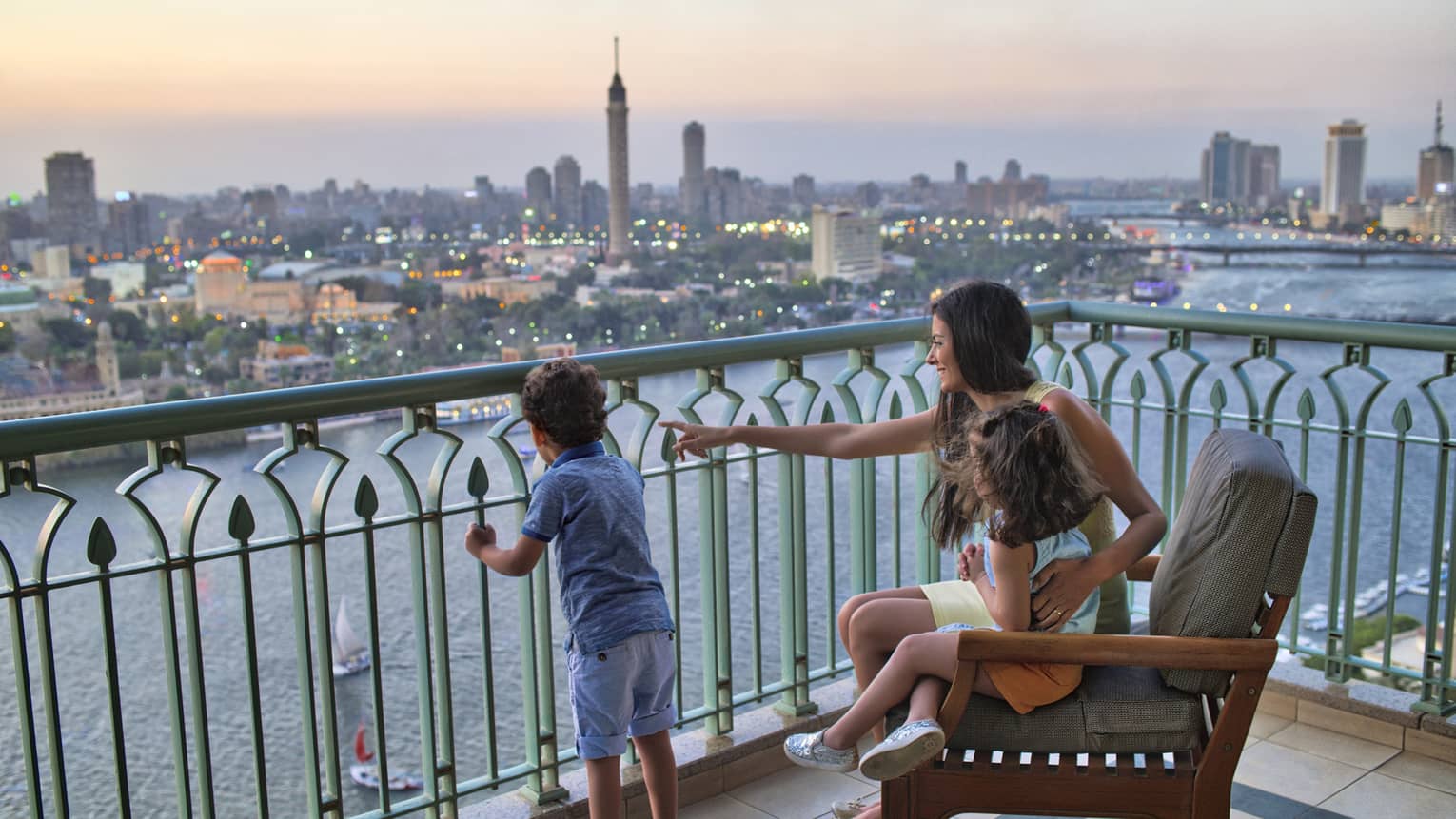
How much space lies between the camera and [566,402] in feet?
7.24

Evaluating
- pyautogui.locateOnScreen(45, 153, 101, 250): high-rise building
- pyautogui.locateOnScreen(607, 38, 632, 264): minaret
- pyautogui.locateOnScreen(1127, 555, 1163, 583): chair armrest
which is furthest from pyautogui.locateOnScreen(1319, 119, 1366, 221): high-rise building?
pyautogui.locateOnScreen(45, 153, 101, 250): high-rise building

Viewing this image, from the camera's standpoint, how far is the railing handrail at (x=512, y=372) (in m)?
1.99

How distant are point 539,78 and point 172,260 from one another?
57.8 ft

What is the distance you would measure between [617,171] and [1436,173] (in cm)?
1825

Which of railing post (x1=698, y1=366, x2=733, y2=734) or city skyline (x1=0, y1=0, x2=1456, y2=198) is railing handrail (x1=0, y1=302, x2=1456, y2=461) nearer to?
railing post (x1=698, y1=366, x2=733, y2=734)

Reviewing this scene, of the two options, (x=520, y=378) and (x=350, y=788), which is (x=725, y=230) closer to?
(x=350, y=788)

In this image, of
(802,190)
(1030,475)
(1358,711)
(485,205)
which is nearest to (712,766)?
(1030,475)

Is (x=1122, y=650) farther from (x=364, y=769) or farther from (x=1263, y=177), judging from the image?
(x=364, y=769)

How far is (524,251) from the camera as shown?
24.0 meters

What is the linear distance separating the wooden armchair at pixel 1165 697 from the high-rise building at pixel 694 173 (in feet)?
74.2

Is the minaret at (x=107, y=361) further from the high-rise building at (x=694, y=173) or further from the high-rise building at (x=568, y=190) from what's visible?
the high-rise building at (x=694, y=173)

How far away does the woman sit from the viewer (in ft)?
7.26

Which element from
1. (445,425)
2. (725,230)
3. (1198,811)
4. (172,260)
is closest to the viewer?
(1198,811)

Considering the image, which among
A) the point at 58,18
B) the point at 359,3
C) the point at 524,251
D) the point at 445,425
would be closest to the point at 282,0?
the point at 359,3
